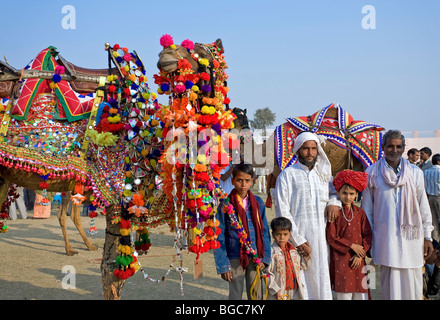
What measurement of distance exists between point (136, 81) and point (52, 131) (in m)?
1.09

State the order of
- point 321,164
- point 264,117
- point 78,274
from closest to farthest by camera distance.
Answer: point 321,164
point 78,274
point 264,117

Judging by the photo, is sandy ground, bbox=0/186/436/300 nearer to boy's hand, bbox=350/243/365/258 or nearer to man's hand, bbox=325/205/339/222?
boy's hand, bbox=350/243/365/258

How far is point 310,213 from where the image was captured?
394cm

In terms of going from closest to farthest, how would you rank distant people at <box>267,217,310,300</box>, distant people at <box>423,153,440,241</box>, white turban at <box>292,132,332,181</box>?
distant people at <box>267,217,310,300</box>
white turban at <box>292,132,332,181</box>
distant people at <box>423,153,440,241</box>

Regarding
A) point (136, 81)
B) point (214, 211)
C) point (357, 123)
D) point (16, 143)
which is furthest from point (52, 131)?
point (357, 123)

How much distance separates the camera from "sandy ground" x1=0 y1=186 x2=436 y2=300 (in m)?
5.74

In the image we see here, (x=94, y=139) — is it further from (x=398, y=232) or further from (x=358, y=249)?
(x=398, y=232)

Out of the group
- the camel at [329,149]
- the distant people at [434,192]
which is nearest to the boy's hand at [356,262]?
the camel at [329,149]

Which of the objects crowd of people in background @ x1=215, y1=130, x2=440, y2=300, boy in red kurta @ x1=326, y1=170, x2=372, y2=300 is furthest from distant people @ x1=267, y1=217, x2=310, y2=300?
boy in red kurta @ x1=326, y1=170, x2=372, y2=300

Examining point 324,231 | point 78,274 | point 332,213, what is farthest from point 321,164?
point 78,274

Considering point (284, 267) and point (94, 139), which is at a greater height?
point (94, 139)

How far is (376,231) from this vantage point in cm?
425

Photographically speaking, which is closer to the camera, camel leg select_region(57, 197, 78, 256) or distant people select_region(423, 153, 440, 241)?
distant people select_region(423, 153, 440, 241)

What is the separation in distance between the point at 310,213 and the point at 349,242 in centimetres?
44
